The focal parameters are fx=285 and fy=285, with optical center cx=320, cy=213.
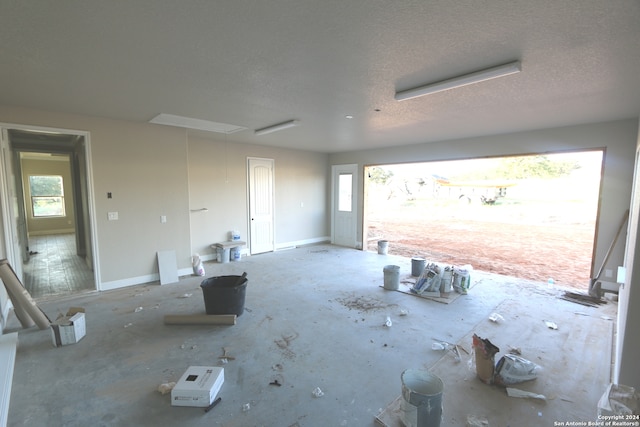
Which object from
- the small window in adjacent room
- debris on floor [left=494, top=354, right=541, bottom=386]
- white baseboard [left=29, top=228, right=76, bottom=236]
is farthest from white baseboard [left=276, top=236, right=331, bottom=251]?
the small window in adjacent room

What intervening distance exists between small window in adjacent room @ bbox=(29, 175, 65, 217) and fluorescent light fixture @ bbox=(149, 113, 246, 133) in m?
8.43

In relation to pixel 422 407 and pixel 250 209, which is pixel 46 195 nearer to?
pixel 250 209

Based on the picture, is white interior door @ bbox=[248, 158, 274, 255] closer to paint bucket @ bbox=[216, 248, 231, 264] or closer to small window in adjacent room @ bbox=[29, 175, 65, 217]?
paint bucket @ bbox=[216, 248, 231, 264]

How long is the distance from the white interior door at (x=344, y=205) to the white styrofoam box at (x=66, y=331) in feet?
20.3

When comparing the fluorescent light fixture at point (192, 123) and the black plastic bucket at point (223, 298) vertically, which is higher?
the fluorescent light fixture at point (192, 123)

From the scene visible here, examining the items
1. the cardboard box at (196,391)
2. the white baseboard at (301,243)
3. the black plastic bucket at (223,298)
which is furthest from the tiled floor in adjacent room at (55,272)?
the white baseboard at (301,243)

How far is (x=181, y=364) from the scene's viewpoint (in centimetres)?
271

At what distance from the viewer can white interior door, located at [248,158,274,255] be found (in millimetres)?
7074

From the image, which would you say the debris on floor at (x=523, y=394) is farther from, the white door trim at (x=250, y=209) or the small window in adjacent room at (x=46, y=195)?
the small window in adjacent room at (x=46, y=195)

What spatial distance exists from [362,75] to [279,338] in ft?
9.41

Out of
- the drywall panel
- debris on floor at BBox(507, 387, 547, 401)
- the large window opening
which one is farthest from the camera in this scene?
the large window opening

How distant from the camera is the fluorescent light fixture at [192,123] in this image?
437 centimetres

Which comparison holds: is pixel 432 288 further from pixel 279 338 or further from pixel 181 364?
pixel 181 364

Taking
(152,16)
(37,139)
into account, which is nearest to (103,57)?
(152,16)
